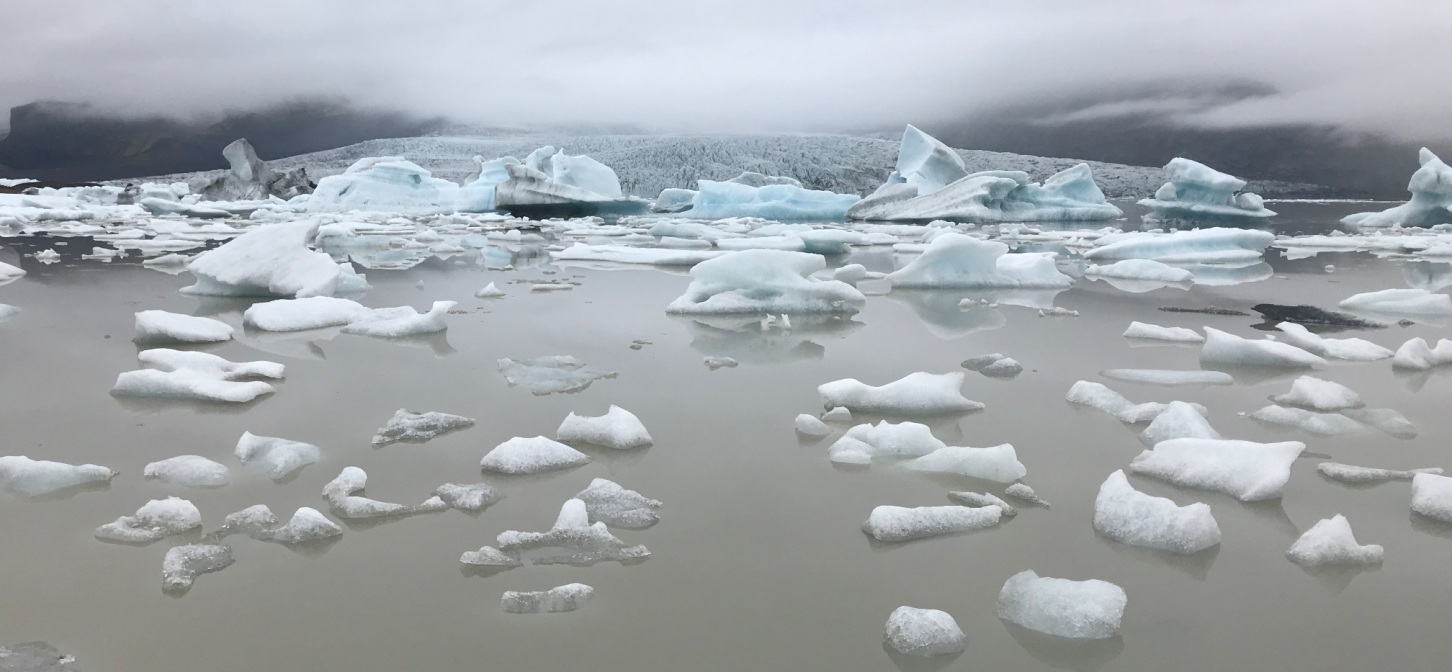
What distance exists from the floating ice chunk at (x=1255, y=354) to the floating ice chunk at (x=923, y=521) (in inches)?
62.1

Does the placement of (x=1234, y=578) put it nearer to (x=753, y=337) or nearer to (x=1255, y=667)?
(x=1255, y=667)

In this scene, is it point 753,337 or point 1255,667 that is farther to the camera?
point 753,337

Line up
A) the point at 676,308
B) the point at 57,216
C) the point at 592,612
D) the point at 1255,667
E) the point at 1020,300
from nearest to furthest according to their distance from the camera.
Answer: the point at 1255,667 → the point at 592,612 → the point at 676,308 → the point at 1020,300 → the point at 57,216

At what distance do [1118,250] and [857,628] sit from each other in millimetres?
6411

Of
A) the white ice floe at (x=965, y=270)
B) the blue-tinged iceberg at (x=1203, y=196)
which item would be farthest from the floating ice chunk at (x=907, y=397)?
the blue-tinged iceberg at (x=1203, y=196)

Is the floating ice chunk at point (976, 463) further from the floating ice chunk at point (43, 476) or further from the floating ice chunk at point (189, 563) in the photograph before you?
the floating ice chunk at point (43, 476)

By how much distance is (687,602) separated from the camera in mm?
1137

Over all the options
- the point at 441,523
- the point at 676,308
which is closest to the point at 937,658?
the point at 441,523

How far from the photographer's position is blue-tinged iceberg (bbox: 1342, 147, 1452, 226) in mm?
13859

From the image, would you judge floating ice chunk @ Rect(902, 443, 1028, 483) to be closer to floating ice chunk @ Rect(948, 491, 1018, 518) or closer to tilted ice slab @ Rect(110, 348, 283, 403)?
floating ice chunk @ Rect(948, 491, 1018, 518)

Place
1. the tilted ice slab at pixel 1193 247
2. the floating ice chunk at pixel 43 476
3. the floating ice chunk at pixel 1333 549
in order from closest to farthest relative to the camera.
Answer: the floating ice chunk at pixel 1333 549 → the floating ice chunk at pixel 43 476 → the tilted ice slab at pixel 1193 247

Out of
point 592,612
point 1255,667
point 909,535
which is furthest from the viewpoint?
point 909,535

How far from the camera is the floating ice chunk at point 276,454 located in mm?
1614

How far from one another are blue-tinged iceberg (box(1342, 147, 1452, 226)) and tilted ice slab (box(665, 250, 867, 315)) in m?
14.5
